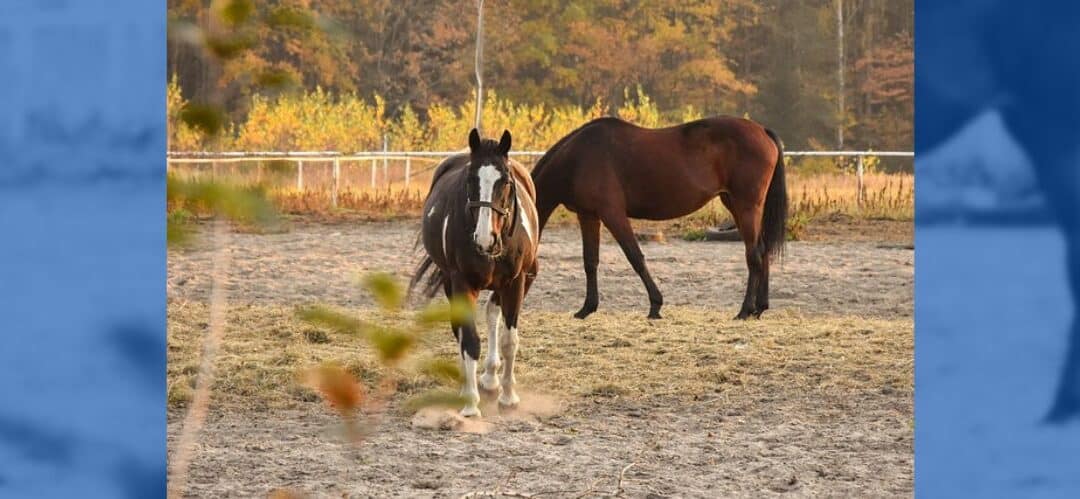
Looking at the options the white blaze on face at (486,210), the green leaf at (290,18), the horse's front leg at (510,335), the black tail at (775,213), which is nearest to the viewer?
the green leaf at (290,18)

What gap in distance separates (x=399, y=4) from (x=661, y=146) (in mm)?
24570

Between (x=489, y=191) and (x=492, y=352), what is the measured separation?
0.95 metres

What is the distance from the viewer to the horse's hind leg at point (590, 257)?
389 inches

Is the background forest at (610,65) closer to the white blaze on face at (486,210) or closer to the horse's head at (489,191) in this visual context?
the horse's head at (489,191)

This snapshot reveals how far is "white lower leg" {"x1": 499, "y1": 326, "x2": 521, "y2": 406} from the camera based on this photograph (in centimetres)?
650

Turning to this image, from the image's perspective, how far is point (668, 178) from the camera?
1032 centimetres

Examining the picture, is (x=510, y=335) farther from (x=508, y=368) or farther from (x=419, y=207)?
(x=419, y=207)

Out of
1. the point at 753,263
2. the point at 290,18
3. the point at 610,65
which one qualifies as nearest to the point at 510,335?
the point at 753,263

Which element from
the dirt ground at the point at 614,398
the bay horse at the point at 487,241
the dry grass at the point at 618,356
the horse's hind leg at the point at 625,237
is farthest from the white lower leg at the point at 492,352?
the horse's hind leg at the point at 625,237

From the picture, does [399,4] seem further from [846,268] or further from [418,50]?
[846,268]

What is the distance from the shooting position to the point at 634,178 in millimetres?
10273

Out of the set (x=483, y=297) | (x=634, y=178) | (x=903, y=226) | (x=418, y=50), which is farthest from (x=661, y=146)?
(x=418, y=50)
